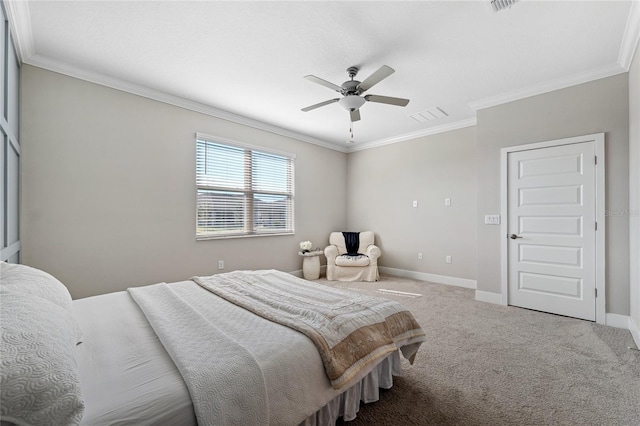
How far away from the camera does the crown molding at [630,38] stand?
2160mm

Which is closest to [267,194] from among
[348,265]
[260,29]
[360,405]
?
[348,265]

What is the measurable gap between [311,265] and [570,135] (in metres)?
4.06

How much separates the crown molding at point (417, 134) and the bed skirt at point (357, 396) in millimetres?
4078

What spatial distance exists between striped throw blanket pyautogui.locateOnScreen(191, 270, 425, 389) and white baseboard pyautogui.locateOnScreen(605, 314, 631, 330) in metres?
2.61

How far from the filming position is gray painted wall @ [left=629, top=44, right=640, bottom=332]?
255 cm

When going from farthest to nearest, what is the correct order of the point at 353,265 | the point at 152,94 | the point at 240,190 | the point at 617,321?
the point at 353,265 < the point at 240,190 < the point at 152,94 < the point at 617,321

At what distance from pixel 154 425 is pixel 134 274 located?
2976 millimetres

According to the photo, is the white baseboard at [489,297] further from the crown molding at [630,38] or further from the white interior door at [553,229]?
the crown molding at [630,38]

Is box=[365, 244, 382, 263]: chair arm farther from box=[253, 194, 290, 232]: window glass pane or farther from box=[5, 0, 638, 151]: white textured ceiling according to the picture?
box=[5, 0, 638, 151]: white textured ceiling

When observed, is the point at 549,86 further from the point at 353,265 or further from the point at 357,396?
the point at 357,396

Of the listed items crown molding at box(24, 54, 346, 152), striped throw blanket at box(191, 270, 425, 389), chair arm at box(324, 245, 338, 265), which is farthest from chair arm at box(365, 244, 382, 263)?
striped throw blanket at box(191, 270, 425, 389)

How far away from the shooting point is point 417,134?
204 inches

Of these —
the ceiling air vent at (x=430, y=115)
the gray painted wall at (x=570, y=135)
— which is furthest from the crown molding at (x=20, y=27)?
the gray painted wall at (x=570, y=135)

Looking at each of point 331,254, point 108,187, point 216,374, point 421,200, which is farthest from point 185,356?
point 421,200
